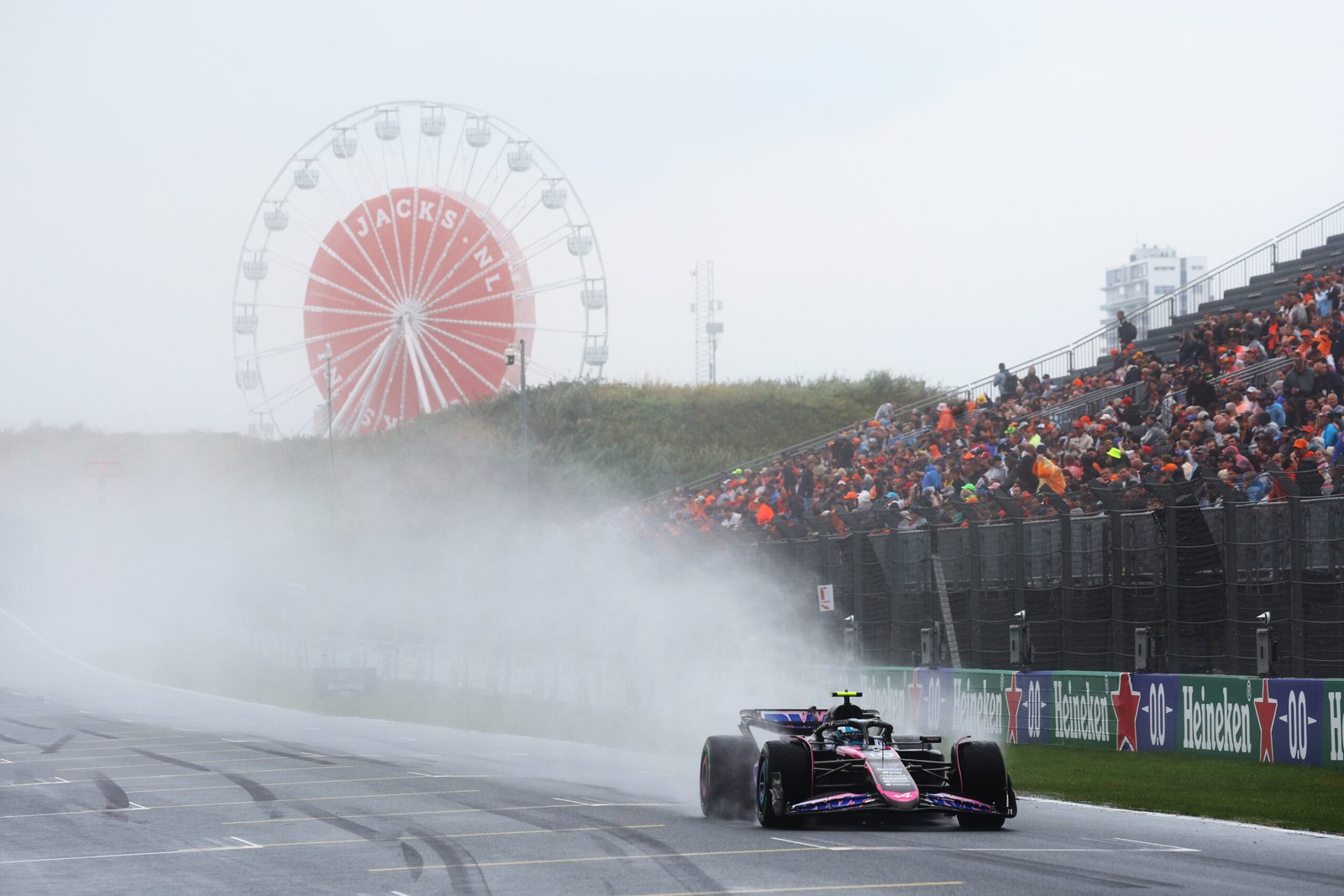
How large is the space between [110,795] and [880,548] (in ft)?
43.1

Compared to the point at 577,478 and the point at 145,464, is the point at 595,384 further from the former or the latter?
the point at 145,464

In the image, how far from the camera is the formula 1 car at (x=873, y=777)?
1372 centimetres

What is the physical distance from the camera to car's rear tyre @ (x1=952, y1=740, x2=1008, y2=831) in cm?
1415

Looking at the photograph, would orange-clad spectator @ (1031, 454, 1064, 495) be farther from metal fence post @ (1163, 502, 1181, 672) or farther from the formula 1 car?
the formula 1 car

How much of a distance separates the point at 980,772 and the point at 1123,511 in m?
9.44

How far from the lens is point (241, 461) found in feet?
304

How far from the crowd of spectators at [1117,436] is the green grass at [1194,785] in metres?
3.51

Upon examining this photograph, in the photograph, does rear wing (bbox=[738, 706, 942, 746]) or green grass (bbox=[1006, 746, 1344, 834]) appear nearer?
rear wing (bbox=[738, 706, 942, 746])

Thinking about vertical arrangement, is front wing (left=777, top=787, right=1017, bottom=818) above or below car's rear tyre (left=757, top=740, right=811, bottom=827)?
below

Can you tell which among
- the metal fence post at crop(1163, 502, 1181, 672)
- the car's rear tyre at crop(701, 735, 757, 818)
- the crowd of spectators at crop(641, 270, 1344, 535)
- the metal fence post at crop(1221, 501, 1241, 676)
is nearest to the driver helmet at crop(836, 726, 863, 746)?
the car's rear tyre at crop(701, 735, 757, 818)

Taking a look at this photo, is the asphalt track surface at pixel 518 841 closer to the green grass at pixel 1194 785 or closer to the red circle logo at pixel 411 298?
the green grass at pixel 1194 785

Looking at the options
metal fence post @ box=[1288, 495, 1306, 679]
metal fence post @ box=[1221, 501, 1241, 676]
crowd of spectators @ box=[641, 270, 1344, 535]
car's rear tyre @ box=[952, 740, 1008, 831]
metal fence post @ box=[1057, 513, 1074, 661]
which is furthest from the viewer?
crowd of spectators @ box=[641, 270, 1344, 535]

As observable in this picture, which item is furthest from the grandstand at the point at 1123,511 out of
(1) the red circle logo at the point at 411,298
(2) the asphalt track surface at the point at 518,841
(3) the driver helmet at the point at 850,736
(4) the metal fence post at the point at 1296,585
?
(1) the red circle logo at the point at 411,298

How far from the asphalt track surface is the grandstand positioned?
16.5 feet
